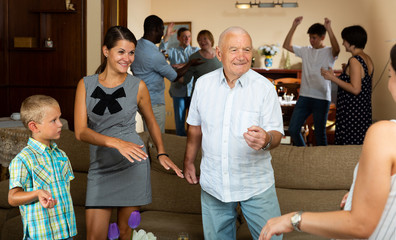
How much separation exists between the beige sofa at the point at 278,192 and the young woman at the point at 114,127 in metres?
0.43

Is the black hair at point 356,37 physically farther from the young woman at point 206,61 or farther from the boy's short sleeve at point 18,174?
the boy's short sleeve at point 18,174

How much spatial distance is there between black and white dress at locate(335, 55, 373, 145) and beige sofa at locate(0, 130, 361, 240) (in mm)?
1240

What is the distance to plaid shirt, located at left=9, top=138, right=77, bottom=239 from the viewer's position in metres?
1.94

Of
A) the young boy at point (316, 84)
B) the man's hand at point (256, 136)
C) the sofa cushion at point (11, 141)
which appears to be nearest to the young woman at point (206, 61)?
the young boy at point (316, 84)

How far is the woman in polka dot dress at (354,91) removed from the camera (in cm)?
404

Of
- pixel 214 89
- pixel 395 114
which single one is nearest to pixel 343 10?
pixel 395 114

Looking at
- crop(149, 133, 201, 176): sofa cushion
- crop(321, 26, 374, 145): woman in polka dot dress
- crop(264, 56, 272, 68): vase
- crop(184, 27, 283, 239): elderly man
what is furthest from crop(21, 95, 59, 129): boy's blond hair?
crop(264, 56, 272, 68): vase

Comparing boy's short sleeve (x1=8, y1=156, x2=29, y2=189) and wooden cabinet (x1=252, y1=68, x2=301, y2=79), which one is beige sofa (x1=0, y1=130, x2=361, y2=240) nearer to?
boy's short sleeve (x1=8, y1=156, x2=29, y2=189)

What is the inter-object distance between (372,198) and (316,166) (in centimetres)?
184

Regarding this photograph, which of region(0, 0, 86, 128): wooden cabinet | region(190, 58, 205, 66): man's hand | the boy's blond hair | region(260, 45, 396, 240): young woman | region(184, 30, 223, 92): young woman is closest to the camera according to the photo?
region(260, 45, 396, 240): young woman

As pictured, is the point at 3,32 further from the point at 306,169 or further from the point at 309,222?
the point at 309,222

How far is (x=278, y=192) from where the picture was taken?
3.01 metres

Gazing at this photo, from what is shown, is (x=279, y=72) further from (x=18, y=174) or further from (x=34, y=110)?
(x=18, y=174)

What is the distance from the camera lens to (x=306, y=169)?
300 cm
